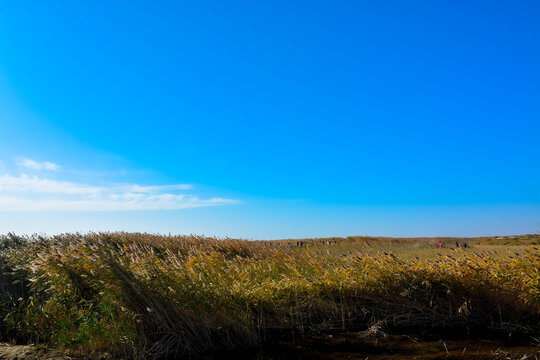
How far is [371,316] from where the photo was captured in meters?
5.62

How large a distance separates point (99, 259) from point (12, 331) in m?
2.01

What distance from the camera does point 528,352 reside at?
14.7 feet

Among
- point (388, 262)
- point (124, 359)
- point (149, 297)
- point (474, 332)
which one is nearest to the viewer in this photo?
point (124, 359)

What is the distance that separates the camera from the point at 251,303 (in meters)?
5.31

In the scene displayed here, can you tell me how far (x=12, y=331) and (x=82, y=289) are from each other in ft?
4.44

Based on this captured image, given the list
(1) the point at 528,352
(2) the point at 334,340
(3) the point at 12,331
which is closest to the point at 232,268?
(2) the point at 334,340

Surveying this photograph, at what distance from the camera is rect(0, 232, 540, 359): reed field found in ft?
14.8

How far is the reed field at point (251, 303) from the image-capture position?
4.52m

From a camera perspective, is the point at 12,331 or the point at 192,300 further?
the point at 12,331

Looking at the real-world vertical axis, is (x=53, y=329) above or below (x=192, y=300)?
below

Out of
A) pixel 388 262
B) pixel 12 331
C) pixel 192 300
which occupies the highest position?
pixel 388 262

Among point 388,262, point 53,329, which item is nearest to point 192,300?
point 53,329

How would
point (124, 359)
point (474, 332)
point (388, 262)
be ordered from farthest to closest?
1. point (388, 262)
2. point (474, 332)
3. point (124, 359)

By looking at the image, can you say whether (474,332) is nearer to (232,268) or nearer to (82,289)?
(232,268)
